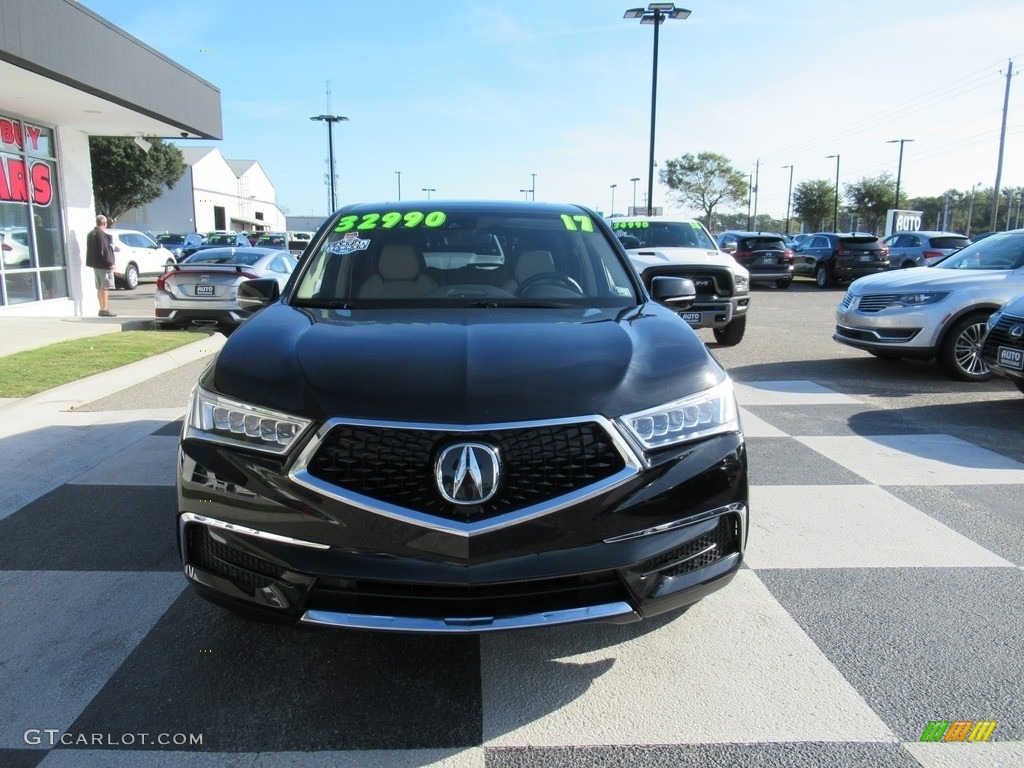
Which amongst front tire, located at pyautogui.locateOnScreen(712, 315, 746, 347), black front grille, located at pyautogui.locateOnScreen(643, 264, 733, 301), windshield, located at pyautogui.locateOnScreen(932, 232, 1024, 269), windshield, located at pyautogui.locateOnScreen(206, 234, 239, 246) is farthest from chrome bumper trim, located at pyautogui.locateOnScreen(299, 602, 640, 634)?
windshield, located at pyautogui.locateOnScreen(206, 234, 239, 246)

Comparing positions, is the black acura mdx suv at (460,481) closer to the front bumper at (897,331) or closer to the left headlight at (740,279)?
the front bumper at (897,331)

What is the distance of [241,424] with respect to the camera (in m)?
2.42

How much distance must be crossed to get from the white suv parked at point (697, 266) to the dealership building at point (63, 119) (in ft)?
26.5

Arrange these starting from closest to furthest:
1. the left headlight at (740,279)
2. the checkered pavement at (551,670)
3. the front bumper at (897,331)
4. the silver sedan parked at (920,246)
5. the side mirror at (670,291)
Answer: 1. the checkered pavement at (551,670)
2. the side mirror at (670,291)
3. the front bumper at (897,331)
4. the left headlight at (740,279)
5. the silver sedan parked at (920,246)

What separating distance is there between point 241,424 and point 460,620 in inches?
36.6

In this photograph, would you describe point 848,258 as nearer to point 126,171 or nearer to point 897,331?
point 897,331

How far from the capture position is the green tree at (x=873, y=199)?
6241 centimetres

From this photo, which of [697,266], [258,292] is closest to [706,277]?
[697,266]

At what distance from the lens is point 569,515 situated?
2225mm

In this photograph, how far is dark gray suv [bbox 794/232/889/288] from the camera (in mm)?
22594

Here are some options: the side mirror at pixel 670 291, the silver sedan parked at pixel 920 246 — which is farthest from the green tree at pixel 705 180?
the side mirror at pixel 670 291

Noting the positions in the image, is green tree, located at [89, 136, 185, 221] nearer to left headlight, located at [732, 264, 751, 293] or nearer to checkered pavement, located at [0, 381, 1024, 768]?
left headlight, located at [732, 264, 751, 293]

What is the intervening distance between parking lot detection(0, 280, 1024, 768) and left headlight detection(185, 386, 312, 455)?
0.63 m

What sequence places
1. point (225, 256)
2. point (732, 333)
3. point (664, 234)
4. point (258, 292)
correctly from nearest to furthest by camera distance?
point (258, 292), point (732, 333), point (664, 234), point (225, 256)
